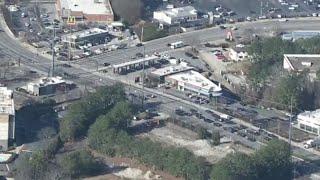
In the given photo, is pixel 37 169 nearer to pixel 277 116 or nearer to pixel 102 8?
pixel 277 116

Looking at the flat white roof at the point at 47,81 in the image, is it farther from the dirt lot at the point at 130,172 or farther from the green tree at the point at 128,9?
the green tree at the point at 128,9

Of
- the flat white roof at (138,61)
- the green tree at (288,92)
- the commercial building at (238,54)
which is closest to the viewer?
the green tree at (288,92)

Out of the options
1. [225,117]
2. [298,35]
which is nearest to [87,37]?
[298,35]

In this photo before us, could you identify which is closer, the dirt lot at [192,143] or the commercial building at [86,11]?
the dirt lot at [192,143]

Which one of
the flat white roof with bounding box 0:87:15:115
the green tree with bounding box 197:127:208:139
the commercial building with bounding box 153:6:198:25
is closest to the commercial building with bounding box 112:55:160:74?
the flat white roof with bounding box 0:87:15:115

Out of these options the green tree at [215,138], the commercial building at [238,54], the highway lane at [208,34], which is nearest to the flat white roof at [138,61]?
the highway lane at [208,34]

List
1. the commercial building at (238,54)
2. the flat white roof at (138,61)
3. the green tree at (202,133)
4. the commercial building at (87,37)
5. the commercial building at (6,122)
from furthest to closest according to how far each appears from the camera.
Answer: the commercial building at (87,37)
the commercial building at (238,54)
the flat white roof at (138,61)
the green tree at (202,133)
the commercial building at (6,122)

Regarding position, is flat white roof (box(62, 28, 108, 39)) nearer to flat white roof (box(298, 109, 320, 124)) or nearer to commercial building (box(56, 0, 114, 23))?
commercial building (box(56, 0, 114, 23))
